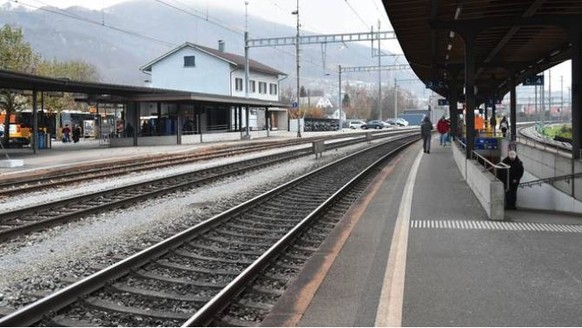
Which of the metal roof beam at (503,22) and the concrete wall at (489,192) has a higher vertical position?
the metal roof beam at (503,22)

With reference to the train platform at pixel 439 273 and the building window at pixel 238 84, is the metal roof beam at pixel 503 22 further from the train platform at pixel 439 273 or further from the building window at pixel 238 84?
the building window at pixel 238 84

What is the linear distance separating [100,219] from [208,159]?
53.0ft

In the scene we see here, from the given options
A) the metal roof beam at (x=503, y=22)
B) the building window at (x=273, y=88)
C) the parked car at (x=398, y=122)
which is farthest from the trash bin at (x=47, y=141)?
the parked car at (x=398, y=122)

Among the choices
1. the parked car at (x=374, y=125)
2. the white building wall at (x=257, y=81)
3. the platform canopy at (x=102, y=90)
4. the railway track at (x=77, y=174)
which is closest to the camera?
the railway track at (x=77, y=174)

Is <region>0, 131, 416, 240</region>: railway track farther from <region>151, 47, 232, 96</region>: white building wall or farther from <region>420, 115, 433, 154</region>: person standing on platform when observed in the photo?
<region>151, 47, 232, 96</region>: white building wall

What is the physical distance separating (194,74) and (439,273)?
62.7 m

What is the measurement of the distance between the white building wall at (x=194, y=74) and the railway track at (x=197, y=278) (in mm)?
55168

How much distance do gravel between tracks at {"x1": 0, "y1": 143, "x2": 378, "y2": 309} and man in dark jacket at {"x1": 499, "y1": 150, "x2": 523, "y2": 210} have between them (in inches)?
225

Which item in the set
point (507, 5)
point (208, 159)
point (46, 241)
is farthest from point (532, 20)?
point (208, 159)

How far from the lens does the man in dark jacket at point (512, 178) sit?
13414 mm

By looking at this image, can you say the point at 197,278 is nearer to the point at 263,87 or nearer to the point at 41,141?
the point at 41,141

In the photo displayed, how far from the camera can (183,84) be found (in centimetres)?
6800

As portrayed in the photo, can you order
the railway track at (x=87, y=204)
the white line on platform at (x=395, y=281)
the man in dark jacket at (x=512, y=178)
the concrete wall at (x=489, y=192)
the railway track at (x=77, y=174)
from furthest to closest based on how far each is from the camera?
the railway track at (x=77, y=174), the man in dark jacket at (x=512, y=178), the concrete wall at (x=489, y=192), the railway track at (x=87, y=204), the white line on platform at (x=395, y=281)

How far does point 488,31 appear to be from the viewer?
782 inches
